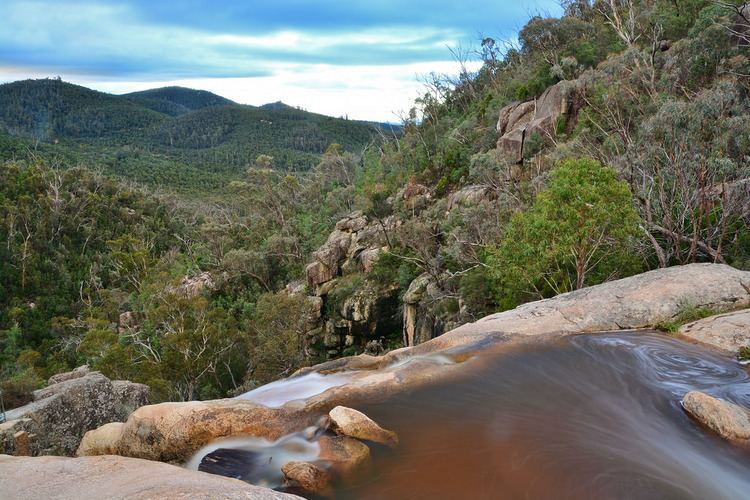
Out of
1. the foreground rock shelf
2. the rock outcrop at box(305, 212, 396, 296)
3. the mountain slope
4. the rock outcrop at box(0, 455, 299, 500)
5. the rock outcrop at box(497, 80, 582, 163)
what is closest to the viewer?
the rock outcrop at box(0, 455, 299, 500)

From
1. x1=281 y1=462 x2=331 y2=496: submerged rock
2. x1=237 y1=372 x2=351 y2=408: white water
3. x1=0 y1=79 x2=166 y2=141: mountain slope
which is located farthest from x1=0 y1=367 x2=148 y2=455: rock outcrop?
x1=0 y1=79 x2=166 y2=141: mountain slope

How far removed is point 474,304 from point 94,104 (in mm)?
214577

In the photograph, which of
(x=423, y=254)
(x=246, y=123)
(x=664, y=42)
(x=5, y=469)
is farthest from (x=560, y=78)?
(x=246, y=123)

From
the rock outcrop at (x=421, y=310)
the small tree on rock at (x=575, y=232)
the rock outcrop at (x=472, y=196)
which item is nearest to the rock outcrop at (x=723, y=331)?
the small tree on rock at (x=575, y=232)

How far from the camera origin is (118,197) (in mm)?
66688

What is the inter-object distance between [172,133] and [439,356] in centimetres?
18795

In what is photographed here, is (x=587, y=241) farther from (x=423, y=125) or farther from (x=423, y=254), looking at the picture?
(x=423, y=125)

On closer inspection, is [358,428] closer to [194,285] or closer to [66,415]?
[66,415]

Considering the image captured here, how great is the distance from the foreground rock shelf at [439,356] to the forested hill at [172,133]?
104 m

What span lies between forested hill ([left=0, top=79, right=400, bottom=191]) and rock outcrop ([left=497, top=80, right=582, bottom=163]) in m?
86.5

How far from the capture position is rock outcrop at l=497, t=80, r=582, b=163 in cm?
3231

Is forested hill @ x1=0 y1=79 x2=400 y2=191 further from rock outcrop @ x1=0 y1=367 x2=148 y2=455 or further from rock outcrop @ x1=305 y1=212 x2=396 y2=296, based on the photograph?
rock outcrop @ x1=0 y1=367 x2=148 y2=455

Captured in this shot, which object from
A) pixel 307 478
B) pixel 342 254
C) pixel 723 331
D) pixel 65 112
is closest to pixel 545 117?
pixel 342 254

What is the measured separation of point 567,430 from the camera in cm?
810
